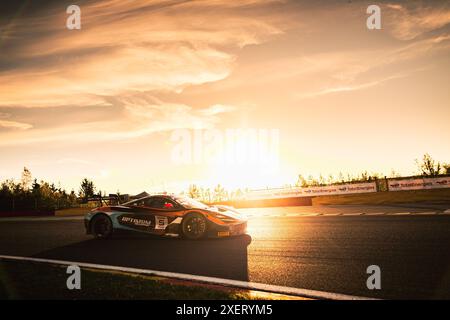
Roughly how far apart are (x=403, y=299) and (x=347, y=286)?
27.8 inches

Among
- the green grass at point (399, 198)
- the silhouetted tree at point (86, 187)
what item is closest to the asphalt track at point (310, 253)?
the green grass at point (399, 198)

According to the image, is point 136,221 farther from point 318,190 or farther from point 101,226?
point 318,190

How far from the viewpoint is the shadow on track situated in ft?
20.0

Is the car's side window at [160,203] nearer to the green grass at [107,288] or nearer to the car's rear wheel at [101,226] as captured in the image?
the car's rear wheel at [101,226]

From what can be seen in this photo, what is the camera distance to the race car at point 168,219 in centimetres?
902

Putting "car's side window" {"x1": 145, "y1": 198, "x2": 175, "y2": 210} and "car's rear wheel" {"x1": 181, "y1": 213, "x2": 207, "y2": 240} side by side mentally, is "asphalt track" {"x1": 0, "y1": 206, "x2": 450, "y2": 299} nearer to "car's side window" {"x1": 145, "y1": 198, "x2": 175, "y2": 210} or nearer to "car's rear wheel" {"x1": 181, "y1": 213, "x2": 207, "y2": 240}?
"car's rear wheel" {"x1": 181, "y1": 213, "x2": 207, "y2": 240}

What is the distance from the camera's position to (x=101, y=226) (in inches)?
401

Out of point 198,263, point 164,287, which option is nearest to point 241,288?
Answer: point 164,287

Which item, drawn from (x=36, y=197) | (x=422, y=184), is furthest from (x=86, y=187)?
(x=422, y=184)

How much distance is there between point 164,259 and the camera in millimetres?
6941

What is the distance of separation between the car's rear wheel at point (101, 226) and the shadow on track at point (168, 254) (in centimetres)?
25

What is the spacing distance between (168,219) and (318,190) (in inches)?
1037

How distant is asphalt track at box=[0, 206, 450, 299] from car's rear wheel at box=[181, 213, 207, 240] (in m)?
0.30

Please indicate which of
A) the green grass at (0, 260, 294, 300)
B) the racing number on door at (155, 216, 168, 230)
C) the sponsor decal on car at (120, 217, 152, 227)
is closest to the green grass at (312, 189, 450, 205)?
the racing number on door at (155, 216, 168, 230)
